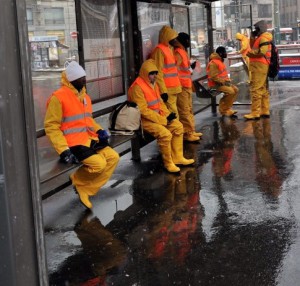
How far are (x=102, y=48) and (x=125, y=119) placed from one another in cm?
106

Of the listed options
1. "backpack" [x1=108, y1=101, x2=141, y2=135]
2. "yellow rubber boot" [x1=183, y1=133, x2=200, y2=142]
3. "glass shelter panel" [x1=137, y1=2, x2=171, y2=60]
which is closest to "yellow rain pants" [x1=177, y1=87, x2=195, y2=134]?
"yellow rubber boot" [x1=183, y1=133, x2=200, y2=142]

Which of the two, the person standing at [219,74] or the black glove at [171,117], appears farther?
the person standing at [219,74]

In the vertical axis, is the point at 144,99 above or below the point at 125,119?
above

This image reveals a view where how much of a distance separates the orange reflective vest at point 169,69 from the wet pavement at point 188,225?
1062 millimetres

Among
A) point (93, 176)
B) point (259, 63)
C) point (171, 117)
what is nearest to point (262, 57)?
point (259, 63)

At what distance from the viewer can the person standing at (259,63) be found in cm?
970

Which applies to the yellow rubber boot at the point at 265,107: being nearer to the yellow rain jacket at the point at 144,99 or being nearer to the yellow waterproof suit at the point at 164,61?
the yellow waterproof suit at the point at 164,61

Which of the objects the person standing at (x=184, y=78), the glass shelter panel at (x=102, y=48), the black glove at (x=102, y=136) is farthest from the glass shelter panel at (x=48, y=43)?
the person standing at (x=184, y=78)

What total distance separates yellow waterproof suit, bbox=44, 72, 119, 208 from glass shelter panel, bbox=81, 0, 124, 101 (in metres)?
1.29

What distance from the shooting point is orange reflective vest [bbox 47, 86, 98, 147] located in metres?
5.21

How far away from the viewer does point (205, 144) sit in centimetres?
852

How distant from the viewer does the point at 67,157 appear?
507 centimetres

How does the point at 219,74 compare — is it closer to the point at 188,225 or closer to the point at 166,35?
the point at 166,35

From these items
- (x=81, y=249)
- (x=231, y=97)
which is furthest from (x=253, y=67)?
(x=81, y=249)
